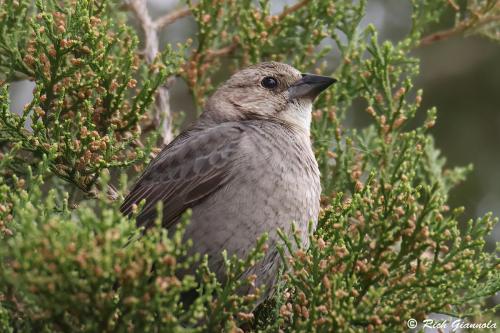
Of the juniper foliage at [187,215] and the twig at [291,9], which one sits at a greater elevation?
the twig at [291,9]

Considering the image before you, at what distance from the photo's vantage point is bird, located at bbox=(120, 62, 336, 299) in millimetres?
3516

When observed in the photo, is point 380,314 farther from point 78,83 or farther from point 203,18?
point 203,18

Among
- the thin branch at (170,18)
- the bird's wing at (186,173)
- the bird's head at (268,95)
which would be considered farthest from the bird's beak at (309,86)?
the thin branch at (170,18)

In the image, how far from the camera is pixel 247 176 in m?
3.70

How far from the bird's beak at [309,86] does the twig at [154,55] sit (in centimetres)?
89

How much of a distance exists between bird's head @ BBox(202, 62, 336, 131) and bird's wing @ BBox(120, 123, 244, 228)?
425 millimetres

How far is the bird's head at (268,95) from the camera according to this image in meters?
4.46

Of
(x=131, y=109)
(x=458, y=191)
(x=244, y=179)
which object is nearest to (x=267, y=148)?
(x=244, y=179)

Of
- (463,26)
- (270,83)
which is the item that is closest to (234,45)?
(270,83)

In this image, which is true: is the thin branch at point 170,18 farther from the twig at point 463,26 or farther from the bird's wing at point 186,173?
the twig at point 463,26

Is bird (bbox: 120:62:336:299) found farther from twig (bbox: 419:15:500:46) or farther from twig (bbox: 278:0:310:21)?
twig (bbox: 419:15:500:46)

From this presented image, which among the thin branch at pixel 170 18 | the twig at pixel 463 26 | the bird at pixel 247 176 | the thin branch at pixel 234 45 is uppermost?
the thin branch at pixel 170 18

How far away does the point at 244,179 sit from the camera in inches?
145

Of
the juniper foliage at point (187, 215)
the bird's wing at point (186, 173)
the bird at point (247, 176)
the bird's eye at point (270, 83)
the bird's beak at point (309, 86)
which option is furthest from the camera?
the bird's eye at point (270, 83)
